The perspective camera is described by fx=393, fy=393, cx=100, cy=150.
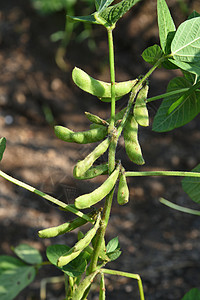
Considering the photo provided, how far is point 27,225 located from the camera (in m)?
1.92

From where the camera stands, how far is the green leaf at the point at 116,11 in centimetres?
56

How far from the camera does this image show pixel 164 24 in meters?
0.63

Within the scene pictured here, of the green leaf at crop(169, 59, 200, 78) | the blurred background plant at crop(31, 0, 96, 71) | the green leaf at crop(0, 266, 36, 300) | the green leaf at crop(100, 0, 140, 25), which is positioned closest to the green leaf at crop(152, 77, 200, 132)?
the green leaf at crop(169, 59, 200, 78)

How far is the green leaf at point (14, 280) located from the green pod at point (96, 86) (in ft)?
2.14

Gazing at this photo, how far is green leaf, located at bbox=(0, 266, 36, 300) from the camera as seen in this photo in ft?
3.44

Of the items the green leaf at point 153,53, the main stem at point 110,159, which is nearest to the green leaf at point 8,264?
the main stem at point 110,159

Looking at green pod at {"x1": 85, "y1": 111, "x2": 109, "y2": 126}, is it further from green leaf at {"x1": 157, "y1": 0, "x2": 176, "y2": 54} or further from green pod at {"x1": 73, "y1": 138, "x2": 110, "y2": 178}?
green leaf at {"x1": 157, "y1": 0, "x2": 176, "y2": 54}

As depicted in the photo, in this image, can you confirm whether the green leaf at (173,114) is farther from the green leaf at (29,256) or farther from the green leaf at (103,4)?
the green leaf at (29,256)

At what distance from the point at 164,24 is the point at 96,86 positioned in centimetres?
15

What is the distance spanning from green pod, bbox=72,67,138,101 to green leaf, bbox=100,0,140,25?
9cm

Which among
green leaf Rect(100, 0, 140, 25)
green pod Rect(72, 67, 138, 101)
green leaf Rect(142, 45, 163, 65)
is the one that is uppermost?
green leaf Rect(100, 0, 140, 25)

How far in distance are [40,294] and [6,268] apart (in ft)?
2.07

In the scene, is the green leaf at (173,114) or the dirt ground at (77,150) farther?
the dirt ground at (77,150)

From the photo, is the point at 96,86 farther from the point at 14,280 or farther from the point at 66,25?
the point at 66,25
